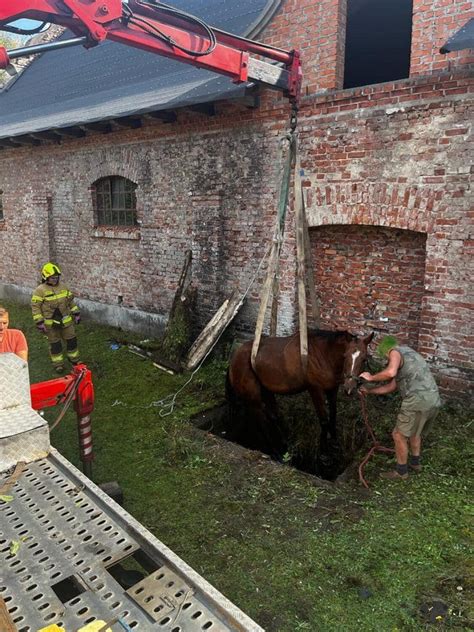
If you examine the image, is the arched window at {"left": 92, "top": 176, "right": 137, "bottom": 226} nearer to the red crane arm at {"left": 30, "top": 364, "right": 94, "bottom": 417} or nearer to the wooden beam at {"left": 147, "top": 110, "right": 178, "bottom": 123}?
the wooden beam at {"left": 147, "top": 110, "right": 178, "bottom": 123}

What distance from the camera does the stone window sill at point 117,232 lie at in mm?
10273

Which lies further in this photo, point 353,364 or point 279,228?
point 279,228

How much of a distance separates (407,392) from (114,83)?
36.1 ft

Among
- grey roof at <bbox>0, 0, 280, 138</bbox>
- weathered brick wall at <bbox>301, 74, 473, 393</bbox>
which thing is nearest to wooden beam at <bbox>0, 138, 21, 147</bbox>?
grey roof at <bbox>0, 0, 280, 138</bbox>

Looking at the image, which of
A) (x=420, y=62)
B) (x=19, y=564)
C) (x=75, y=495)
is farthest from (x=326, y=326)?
(x=19, y=564)

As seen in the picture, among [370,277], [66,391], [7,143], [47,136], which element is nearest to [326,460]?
[370,277]

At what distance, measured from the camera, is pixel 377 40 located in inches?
387

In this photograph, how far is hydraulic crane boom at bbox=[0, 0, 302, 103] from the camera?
431 centimetres

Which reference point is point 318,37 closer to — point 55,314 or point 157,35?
point 157,35

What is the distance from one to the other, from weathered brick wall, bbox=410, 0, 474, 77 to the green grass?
4.19m

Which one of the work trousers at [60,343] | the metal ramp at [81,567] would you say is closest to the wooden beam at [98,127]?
the work trousers at [60,343]

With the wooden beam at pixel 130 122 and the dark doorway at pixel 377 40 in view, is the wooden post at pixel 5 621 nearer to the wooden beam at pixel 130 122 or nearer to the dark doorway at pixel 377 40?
the wooden beam at pixel 130 122

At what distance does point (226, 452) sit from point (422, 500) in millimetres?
2194

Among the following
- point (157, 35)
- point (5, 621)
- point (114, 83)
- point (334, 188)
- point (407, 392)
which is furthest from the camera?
point (114, 83)
